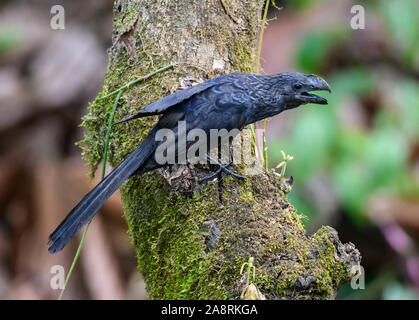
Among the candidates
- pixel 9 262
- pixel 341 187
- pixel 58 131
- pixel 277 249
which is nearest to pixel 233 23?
pixel 277 249

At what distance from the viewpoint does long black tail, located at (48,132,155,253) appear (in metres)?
2.49

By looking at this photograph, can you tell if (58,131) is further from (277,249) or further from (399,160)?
(277,249)

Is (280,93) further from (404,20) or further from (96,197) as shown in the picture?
(404,20)

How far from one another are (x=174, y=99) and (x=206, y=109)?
23 cm

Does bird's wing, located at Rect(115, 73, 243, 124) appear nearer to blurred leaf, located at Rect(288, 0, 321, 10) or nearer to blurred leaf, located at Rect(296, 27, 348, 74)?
blurred leaf, located at Rect(296, 27, 348, 74)

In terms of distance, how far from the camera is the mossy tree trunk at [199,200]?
2447 millimetres

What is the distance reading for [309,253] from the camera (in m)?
2.49

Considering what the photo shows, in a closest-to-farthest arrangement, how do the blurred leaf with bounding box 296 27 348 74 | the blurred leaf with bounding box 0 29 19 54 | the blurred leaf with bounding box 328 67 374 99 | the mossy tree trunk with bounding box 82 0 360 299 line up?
the mossy tree trunk with bounding box 82 0 360 299
the blurred leaf with bounding box 328 67 374 99
the blurred leaf with bounding box 296 27 348 74
the blurred leaf with bounding box 0 29 19 54

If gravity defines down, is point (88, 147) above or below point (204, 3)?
below

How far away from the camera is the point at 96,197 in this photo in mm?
2576

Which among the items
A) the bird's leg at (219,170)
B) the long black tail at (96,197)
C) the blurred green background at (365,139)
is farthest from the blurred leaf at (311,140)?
the long black tail at (96,197)

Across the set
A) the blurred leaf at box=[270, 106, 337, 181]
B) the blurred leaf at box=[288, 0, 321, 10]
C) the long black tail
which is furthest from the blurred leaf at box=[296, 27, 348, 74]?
the long black tail

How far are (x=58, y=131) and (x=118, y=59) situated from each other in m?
3.98
